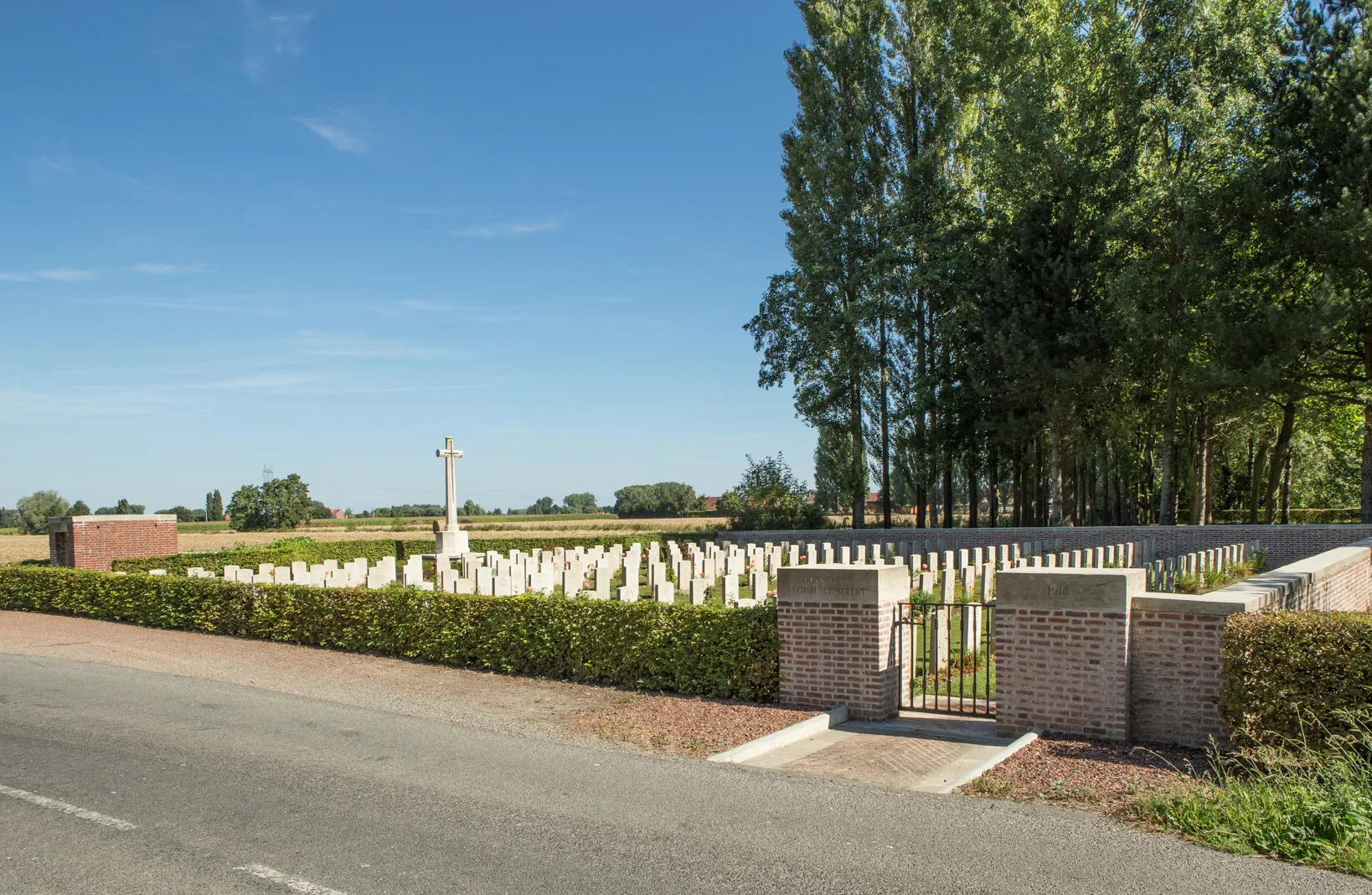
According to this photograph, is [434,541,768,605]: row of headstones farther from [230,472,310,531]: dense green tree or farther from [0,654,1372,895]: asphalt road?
[230,472,310,531]: dense green tree

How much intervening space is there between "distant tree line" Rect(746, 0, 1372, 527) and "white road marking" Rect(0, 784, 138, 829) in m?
25.8

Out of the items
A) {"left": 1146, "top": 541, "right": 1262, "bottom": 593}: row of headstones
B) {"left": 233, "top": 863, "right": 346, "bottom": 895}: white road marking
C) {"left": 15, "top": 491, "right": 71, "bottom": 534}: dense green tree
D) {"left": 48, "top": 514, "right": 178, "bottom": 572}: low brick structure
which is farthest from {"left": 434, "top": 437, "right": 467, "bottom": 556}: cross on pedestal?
{"left": 15, "top": 491, "right": 71, "bottom": 534}: dense green tree

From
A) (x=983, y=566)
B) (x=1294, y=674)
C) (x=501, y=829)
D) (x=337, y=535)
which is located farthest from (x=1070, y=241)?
(x=337, y=535)

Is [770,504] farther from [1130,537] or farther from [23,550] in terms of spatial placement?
[23,550]

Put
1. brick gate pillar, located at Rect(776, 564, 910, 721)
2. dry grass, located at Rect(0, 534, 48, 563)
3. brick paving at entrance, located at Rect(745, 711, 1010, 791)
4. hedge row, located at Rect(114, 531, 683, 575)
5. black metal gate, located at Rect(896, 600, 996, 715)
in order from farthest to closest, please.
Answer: dry grass, located at Rect(0, 534, 48, 563)
hedge row, located at Rect(114, 531, 683, 575)
black metal gate, located at Rect(896, 600, 996, 715)
brick gate pillar, located at Rect(776, 564, 910, 721)
brick paving at entrance, located at Rect(745, 711, 1010, 791)

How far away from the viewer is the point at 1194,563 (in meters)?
18.8

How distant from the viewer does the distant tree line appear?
25.2 metres

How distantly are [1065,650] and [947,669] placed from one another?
1.59 m

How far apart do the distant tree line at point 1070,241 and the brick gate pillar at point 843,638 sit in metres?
20.0

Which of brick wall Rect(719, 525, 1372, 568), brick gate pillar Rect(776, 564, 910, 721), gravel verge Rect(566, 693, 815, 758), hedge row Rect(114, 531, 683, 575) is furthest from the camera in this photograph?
brick wall Rect(719, 525, 1372, 568)

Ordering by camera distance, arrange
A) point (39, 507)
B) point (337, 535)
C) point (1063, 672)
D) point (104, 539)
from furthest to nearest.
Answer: point (39, 507), point (337, 535), point (104, 539), point (1063, 672)

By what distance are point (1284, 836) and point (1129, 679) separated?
2409 millimetres

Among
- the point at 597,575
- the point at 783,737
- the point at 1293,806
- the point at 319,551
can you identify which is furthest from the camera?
the point at 319,551

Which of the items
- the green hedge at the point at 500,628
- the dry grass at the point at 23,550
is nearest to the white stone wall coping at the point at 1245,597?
the green hedge at the point at 500,628
